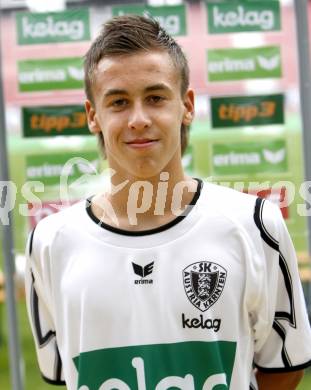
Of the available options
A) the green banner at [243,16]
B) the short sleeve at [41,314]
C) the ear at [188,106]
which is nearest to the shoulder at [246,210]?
the ear at [188,106]

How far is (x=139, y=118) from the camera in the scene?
1.23 metres

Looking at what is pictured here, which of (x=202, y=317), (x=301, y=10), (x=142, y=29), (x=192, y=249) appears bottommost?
(x=202, y=317)

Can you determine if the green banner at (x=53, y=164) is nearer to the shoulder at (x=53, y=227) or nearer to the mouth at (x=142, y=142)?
the shoulder at (x=53, y=227)

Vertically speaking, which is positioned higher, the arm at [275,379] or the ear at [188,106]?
the ear at [188,106]

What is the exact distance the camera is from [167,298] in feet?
4.13

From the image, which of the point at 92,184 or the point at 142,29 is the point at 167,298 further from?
the point at 92,184

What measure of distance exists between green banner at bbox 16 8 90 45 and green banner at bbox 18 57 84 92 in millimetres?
86

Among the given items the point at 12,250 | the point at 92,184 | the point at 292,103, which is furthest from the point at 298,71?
the point at 12,250

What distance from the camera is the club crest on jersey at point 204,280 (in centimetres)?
127

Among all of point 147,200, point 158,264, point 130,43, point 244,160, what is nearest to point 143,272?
point 158,264

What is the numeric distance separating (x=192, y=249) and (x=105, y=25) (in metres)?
0.48

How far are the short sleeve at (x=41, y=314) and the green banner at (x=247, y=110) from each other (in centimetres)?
152

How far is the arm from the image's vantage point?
54.8 inches

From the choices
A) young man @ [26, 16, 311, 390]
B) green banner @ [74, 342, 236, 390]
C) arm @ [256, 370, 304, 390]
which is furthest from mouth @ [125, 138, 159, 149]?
arm @ [256, 370, 304, 390]
